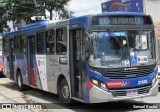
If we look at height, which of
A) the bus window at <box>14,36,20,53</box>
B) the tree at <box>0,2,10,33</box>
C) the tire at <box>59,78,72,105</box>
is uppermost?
the tree at <box>0,2,10,33</box>

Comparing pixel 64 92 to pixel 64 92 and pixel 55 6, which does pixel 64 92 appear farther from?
pixel 55 6

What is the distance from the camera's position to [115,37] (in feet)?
32.5

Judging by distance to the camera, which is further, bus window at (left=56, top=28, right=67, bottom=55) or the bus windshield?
bus window at (left=56, top=28, right=67, bottom=55)

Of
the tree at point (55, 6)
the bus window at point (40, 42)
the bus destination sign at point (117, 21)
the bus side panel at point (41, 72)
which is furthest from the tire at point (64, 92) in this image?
the tree at point (55, 6)

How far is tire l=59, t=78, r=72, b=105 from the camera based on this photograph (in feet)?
37.0

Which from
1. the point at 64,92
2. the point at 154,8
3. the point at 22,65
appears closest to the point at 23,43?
A: the point at 22,65

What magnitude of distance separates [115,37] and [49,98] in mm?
4770

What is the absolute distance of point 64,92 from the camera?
11.6 meters

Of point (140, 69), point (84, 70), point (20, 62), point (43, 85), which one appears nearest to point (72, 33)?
point (84, 70)

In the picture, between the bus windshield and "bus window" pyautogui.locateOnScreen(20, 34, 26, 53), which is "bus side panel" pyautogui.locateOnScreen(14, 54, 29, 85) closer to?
"bus window" pyautogui.locateOnScreen(20, 34, 26, 53)

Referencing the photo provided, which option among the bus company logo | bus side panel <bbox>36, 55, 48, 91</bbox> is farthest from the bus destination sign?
bus side panel <bbox>36, 55, 48, 91</bbox>

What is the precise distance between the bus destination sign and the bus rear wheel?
248cm

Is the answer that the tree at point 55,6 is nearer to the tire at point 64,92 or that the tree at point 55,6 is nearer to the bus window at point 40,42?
the bus window at point 40,42

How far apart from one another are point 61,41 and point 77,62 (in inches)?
48.0
